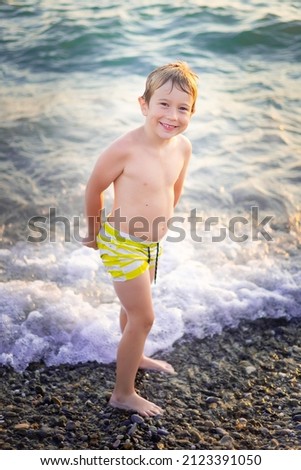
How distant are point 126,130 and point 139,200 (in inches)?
156

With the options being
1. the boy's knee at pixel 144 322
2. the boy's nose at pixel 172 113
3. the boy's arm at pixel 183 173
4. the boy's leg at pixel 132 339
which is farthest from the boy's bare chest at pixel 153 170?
the boy's knee at pixel 144 322

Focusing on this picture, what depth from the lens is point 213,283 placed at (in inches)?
180

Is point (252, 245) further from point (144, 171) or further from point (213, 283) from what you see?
point (144, 171)

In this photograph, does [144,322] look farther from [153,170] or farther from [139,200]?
[153,170]

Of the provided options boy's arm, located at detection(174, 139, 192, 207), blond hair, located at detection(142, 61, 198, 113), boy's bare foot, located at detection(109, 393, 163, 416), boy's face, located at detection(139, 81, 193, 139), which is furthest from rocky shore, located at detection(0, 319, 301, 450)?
blond hair, located at detection(142, 61, 198, 113)

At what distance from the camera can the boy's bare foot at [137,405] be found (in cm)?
332

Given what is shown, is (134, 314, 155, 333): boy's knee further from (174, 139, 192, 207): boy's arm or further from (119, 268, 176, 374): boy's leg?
(174, 139, 192, 207): boy's arm

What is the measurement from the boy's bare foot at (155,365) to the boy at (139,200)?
0.33m

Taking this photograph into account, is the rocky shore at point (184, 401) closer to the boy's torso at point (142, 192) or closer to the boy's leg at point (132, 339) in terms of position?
the boy's leg at point (132, 339)

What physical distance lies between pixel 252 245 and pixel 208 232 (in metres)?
0.39

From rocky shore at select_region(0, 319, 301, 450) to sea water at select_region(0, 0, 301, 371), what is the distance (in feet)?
0.55

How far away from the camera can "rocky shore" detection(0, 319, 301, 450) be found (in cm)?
316

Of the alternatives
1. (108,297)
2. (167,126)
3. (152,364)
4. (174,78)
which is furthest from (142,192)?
(108,297)
